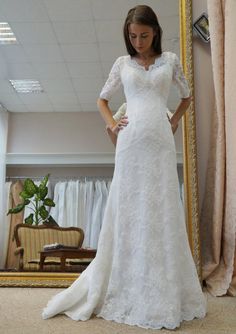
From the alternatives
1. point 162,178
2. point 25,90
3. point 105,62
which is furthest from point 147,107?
point 25,90

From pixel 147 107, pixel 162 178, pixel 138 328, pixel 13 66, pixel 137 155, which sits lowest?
pixel 138 328

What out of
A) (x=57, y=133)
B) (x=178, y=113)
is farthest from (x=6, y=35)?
(x=178, y=113)

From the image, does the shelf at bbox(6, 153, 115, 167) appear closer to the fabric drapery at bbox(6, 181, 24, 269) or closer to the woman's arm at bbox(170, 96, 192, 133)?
the fabric drapery at bbox(6, 181, 24, 269)

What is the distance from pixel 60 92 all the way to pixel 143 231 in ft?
5.02

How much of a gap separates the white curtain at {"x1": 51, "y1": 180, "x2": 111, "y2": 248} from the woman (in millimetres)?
783

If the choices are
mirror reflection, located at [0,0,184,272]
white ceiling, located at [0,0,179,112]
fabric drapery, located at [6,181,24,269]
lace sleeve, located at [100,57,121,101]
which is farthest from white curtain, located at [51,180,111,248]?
lace sleeve, located at [100,57,121,101]

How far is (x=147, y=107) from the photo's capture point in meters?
1.79

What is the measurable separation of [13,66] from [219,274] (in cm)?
204

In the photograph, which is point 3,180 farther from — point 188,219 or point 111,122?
point 188,219

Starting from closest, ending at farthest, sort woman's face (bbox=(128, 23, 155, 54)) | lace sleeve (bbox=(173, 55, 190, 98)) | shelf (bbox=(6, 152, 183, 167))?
woman's face (bbox=(128, 23, 155, 54)) → lace sleeve (bbox=(173, 55, 190, 98)) → shelf (bbox=(6, 152, 183, 167))

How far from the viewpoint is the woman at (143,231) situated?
1.62 metres

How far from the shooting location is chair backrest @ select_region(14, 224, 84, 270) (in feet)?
8.59

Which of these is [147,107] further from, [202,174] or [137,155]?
[202,174]

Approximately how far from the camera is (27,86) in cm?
286
